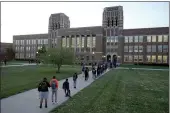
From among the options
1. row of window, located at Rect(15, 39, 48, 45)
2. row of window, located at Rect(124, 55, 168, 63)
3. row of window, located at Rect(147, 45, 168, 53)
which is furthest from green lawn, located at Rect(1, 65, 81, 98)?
row of window, located at Rect(15, 39, 48, 45)

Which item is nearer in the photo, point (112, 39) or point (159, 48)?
point (159, 48)

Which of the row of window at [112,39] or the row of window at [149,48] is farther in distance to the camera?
the row of window at [112,39]

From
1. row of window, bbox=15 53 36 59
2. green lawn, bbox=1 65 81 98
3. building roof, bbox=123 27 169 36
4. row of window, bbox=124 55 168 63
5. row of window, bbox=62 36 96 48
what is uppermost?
building roof, bbox=123 27 169 36

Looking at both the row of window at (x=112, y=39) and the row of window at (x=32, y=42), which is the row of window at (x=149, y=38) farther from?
the row of window at (x=32, y=42)

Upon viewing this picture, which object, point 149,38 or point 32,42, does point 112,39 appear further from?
point 32,42

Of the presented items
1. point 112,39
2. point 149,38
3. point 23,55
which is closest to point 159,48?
point 149,38

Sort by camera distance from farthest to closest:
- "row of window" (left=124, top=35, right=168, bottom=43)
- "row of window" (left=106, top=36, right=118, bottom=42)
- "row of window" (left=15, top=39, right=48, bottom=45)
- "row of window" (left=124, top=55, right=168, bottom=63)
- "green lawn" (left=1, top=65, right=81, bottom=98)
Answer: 1. "row of window" (left=15, top=39, right=48, bottom=45)
2. "row of window" (left=106, top=36, right=118, bottom=42)
3. "row of window" (left=124, top=35, right=168, bottom=43)
4. "row of window" (left=124, top=55, right=168, bottom=63)
5. "green lawn" (left=1, top=65, right=81, bottom=98)

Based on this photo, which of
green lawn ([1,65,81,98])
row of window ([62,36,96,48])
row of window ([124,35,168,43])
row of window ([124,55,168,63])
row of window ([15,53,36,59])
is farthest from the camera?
row of window ([15,53,36,59])

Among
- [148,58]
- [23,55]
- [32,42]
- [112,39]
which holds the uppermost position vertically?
[32,42]

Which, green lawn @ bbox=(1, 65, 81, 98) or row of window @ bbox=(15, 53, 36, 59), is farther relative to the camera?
row of window @ bbox=(15, 53, 36, 59)

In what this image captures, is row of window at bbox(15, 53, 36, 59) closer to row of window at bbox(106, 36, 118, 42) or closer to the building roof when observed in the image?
row of window at bbox(106, 36, 118, 42)

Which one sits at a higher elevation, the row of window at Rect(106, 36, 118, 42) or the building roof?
the building roof

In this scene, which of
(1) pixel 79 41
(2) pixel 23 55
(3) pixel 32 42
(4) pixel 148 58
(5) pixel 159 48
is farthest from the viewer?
(2) pixel 23 55

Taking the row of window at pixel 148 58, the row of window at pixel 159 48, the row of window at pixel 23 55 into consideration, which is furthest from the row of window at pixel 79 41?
the row of window at pixel 23 55
